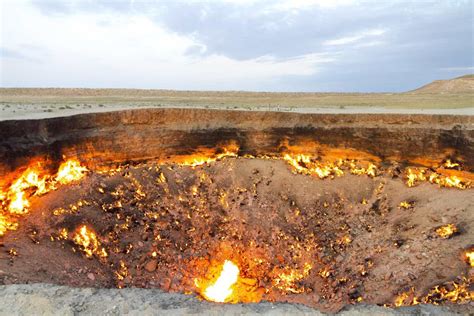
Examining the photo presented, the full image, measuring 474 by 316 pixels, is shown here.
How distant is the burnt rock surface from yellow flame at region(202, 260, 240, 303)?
5133 mm

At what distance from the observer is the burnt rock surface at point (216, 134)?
1273 centimetres

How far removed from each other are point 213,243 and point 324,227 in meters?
4.20

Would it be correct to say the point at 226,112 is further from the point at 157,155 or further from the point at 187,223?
the point at 187,223

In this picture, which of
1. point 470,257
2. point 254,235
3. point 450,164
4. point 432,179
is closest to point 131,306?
point 254,235

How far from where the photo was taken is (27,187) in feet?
40.6

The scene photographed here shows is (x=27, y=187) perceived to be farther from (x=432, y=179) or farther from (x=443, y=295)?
(x=432, y=179)

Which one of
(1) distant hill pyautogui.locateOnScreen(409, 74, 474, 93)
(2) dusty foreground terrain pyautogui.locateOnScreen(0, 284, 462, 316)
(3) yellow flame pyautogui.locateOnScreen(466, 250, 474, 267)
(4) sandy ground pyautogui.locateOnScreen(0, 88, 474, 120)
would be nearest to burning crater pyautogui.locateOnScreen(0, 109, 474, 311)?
(3) yellow flame pyautogui.locateOnScreen(466, 250, 474, 267)

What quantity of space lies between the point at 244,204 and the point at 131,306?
8626 millimetres

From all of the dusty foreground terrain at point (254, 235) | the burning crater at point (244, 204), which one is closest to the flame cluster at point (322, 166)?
the burning crater at point (244, 204)

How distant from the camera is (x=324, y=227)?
13.4 metres

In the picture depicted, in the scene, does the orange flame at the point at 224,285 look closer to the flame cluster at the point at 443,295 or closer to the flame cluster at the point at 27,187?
the flame cluster at the point at 443,295

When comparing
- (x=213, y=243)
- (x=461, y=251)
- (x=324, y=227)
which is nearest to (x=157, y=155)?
(x=213, y=243)

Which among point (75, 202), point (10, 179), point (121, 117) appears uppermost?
point (121, 117)

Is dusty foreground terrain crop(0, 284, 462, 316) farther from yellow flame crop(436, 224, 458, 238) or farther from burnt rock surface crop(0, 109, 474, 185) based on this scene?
burnt rock surface crop(0, 109, 474, 185)
